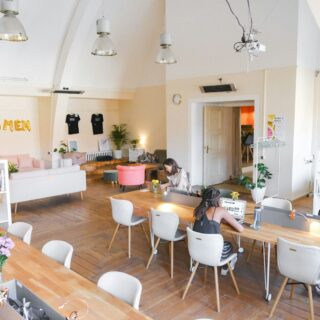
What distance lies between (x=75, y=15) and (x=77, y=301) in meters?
7.54

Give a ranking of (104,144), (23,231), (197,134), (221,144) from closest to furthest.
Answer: (23,231), (197,134), (221,144), (104,144)

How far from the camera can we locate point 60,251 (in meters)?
3.07

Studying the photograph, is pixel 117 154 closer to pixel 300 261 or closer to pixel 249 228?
pixel 249 228

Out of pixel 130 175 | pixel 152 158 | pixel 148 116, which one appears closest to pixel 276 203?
pixel 130 175

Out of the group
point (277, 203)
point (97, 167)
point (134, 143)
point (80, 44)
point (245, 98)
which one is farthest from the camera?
point (134, 143)

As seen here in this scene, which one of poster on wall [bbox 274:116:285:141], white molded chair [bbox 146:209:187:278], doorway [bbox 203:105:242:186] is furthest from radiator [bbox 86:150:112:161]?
white molded chair [bbox 146:209:187:278]

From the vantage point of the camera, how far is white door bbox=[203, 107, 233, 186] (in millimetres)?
9023

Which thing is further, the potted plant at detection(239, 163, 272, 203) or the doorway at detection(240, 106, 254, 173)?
the doorway at detection(240, 106, 254, 173)

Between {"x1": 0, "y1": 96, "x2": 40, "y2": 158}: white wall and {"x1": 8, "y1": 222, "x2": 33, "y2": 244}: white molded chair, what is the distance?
23.4ft

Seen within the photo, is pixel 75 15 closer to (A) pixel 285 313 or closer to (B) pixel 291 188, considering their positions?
(B) pixel 291 188

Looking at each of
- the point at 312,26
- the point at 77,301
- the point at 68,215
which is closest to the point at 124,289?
the point at 77,301

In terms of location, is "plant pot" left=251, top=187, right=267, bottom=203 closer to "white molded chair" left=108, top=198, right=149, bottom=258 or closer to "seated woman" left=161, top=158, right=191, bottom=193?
"seated woman" left=161, top=158, right=191, bottom=193

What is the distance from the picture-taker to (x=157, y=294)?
3.70m

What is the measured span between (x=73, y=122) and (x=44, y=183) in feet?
15.6
